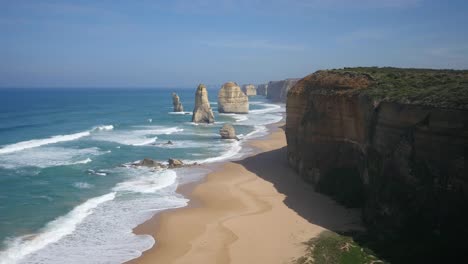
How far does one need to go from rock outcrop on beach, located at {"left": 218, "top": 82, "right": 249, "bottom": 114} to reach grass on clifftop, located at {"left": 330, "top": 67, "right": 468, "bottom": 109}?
207 feet

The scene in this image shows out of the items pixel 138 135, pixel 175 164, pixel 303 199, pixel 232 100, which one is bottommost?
pixel 303 199

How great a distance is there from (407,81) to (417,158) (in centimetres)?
775

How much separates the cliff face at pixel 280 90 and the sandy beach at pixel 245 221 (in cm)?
10775

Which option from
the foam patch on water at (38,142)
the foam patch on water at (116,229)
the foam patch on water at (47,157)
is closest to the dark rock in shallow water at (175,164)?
the foam patch on water at (116,229)

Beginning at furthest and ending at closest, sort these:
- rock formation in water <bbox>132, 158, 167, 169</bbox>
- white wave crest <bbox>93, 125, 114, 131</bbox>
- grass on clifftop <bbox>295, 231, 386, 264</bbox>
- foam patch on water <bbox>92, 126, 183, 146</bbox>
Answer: white wave crest <bbox>93, 125, 114, 131</bbox>, foam patch on water <bbox>92, 126, 183, 146</bbox>, rock formation in water <bbox>132, 158, 167, 169</bbox>, grass on clifftop <bbox>295, 231, 386, 264</bbox>

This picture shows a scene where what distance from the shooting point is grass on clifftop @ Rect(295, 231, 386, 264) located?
57.1 feet

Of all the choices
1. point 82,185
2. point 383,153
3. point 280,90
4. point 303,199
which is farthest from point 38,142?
point 280,90

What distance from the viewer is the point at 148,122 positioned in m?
76.1

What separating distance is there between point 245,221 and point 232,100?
68866 millimetres

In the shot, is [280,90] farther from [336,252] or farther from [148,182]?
[336,252]

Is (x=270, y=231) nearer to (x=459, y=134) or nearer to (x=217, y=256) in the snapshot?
(x=217, y=256)

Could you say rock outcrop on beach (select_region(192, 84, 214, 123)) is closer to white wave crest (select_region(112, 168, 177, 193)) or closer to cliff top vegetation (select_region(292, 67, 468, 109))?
white wave crest (select_region(112, 168, 177, 193))

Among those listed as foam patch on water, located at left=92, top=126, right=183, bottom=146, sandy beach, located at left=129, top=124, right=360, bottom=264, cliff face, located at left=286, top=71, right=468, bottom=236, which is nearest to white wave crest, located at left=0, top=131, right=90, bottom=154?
foam patch on water, located at left=92, top=126, right=183, bottom=146

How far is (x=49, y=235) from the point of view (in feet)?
70.3
